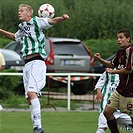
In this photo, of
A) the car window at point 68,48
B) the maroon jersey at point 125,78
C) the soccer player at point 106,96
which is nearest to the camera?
the maroon jersey at point 125,78

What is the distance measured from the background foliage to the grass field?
835 inches

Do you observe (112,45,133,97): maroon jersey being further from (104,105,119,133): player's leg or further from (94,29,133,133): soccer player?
(104,105,119,133): player's leg

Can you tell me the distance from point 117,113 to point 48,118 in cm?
417

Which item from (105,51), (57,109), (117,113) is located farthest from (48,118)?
(105,51)

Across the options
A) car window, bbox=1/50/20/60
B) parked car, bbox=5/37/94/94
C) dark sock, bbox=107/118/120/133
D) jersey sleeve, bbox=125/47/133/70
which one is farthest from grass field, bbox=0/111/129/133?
car window, bbox=1/50/20/60

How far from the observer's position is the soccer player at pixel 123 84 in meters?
12.0

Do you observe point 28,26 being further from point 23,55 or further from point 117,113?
point 117,113

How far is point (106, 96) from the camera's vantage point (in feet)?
45.2

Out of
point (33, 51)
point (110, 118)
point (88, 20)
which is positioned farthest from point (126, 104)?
point (88, 20)

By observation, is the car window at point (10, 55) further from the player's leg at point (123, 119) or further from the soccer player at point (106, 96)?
the player's leg at point (123, 119)

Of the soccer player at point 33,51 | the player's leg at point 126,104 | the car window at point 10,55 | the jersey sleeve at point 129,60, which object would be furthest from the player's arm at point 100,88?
the car window at point 10,55

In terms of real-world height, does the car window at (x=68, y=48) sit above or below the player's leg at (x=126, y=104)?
above

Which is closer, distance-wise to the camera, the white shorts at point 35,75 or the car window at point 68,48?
the white shorts at point 35,75

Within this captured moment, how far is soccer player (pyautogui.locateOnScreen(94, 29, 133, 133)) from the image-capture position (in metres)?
12.0
